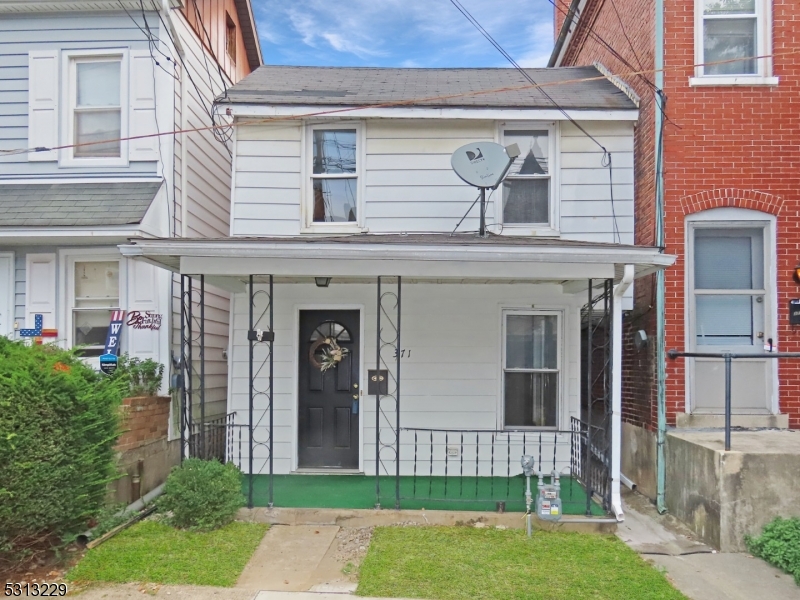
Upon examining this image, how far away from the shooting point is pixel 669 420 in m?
6.67

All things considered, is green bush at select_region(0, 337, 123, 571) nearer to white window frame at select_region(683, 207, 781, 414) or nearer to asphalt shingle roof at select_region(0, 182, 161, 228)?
asphalt shingle roof at select_region(0, 182, 161, 228)

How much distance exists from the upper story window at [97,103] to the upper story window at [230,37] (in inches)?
131

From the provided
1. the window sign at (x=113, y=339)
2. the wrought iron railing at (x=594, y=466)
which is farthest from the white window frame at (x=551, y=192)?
the window sign at (x=113, y=339)

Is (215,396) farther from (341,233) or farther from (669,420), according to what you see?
(669,420)

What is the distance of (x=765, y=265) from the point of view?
6.83 m

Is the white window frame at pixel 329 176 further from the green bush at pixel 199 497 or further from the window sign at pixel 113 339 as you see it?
the green bush at pixel 199 497

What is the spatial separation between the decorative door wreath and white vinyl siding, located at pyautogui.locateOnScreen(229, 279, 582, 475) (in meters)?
0.23

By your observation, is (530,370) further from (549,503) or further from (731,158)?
(731,158)

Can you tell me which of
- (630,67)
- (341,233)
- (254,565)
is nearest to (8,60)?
(341,233)

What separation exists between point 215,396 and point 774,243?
24.5 ft

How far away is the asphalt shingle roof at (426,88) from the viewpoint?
291 inches

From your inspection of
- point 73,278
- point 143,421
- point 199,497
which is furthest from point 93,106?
point 199,497

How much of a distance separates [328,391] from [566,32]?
27.0ft

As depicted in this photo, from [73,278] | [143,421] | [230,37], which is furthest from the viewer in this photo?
[230,37]
